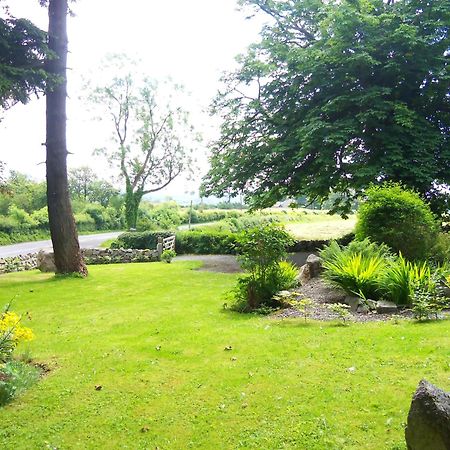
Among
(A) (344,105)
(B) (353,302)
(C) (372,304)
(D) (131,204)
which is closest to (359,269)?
(B) (353,302)

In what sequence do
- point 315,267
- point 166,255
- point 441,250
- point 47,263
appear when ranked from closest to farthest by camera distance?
point 441,250, point 315,267, point 47,263, point 166,255

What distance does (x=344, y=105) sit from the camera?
13.4 meters

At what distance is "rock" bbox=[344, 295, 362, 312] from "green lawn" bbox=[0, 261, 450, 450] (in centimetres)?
93

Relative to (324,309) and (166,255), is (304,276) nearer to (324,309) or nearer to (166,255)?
(324,309)

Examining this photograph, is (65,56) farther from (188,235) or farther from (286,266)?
(188,235)

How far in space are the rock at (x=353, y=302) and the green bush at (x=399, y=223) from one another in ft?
6.34

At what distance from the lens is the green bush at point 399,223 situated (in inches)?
322

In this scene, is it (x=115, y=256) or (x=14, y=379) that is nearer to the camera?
(x=14, y=379)

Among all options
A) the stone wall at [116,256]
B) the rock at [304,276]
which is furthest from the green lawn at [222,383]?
the stone wall at [116,256]

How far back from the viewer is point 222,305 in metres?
7.54

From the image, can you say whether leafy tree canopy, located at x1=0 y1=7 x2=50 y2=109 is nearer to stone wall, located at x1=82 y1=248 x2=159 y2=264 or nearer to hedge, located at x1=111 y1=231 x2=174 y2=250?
stone wall, located at x1=82 y1=248 x2=159 y2=264

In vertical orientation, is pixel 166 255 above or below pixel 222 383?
below

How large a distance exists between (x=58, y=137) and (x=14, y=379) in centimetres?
916

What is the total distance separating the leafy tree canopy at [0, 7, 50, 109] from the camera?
33.8 feet
